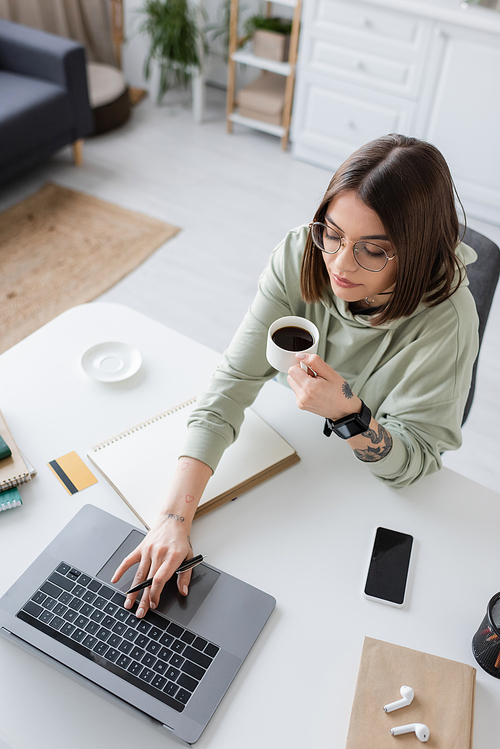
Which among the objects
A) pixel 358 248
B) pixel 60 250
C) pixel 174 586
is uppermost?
pixel 358 248

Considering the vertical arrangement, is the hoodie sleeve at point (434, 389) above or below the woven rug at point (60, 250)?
above

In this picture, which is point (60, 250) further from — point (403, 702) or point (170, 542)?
point (403, 702)

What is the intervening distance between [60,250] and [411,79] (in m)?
1.78

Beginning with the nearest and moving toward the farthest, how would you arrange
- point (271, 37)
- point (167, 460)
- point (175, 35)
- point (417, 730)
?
point (417, 730), point (167, 460), point (271, 37), point (175, 35)

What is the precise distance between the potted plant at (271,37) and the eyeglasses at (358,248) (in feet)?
8.76

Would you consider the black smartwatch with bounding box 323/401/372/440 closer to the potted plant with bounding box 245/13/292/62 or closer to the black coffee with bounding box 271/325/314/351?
the black coffee with bounding box 271/325/314/351

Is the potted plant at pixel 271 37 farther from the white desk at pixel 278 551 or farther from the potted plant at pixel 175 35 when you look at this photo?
the white desk at pixel 278 551

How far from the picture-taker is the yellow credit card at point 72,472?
3.54 feet

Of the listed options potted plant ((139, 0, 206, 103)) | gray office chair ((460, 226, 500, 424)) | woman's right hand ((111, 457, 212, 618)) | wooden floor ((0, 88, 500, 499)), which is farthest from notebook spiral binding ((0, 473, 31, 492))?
potted plant ((139, 0, 206, 103))

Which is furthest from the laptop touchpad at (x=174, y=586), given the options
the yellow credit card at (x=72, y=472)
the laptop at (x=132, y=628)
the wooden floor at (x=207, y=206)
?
the wooden floor at (x=207, y=206)

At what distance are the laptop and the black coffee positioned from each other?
14.5 inches

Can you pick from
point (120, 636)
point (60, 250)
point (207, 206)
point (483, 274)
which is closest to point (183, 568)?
point (120, 636)

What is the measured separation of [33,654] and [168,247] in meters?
2.24

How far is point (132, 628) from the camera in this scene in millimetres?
896
